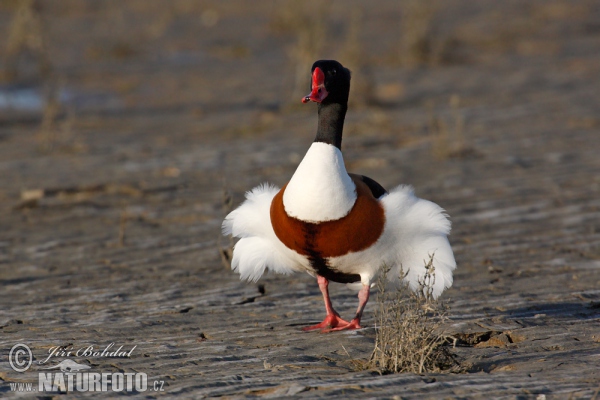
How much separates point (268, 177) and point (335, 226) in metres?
4.86

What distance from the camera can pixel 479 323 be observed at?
18.3 feet

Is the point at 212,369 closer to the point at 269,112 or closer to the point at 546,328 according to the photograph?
the point at 546,328

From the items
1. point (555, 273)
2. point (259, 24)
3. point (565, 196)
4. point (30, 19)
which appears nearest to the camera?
point (555, 273)

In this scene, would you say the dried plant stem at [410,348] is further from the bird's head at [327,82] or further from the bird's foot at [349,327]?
the bird's head at [327,82]

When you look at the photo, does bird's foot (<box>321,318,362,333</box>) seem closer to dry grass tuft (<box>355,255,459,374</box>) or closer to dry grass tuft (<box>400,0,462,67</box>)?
dry grass tuft (<box>355,255,459,374</box>)

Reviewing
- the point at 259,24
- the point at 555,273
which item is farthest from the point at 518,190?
the point at 259,24

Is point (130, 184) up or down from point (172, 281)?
up

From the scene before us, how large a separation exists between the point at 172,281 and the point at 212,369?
2223 mm

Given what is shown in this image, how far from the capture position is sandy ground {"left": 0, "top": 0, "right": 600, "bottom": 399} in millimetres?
4996
